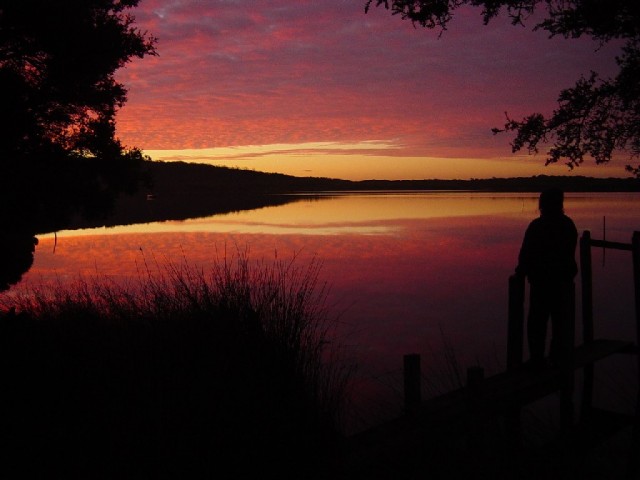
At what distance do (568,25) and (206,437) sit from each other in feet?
31.4

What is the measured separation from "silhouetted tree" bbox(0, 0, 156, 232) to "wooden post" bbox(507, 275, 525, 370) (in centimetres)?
1206

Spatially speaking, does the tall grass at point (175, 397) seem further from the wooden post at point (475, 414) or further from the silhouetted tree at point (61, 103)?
the silhouetted tree at point (61, 103)

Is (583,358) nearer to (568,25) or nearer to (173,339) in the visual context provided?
(173,339)

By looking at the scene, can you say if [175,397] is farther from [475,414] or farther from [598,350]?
[598,350]

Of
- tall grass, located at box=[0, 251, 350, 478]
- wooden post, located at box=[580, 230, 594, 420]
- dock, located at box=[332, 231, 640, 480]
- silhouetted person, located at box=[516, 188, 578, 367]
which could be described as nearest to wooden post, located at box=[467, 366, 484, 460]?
dock, located at box=[332, 231, 640, 480]

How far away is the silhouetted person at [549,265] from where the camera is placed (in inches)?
272

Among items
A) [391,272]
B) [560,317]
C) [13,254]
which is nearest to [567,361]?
[560,317]

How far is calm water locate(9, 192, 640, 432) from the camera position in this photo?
14.2 metres

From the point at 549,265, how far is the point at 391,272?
19.2 meters

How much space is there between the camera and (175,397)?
20.3ft

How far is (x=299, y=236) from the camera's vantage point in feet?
135

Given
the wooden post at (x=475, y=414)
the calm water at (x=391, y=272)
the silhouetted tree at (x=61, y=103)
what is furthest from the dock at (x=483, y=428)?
the silhouetted tree at (x=61, y=103)

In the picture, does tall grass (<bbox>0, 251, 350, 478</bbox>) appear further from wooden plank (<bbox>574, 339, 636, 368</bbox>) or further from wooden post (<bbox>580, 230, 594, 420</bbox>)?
wooden post (<bbox>580, 230, 594, 420</bbox>)

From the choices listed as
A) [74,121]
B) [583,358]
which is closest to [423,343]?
[583,358]
